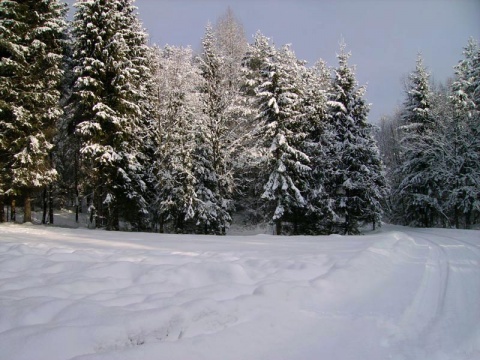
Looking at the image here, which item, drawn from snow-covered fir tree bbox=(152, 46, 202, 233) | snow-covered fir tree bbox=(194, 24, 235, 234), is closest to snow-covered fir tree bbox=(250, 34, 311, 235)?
snow-covered fir tree bbox=(194, 24, 235, 234)

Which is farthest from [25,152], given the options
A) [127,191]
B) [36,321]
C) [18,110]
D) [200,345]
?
[200,345]

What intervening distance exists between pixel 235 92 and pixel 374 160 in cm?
1096

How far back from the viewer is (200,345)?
2.79 m

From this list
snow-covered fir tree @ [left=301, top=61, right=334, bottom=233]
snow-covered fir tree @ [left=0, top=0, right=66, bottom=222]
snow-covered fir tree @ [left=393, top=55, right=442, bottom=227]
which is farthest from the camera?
snow-covered fir tree @ [left=393, top=55, right=442, bottom=227]

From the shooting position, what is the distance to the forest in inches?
630

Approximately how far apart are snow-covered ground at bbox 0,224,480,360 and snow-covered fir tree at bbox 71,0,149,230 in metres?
11.5

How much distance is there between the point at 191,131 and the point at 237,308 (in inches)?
623

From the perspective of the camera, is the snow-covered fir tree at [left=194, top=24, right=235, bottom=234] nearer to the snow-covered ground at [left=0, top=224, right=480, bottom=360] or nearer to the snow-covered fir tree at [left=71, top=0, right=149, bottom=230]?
the snow-covered fir tree at [left=71, top=0, right=149, bottom=230]

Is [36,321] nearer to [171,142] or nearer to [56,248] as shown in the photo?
[56,248]

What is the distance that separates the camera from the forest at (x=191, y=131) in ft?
52.5

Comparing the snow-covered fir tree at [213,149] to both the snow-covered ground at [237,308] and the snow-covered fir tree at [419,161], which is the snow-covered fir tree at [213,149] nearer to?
the snow-covered ground at [237,308]

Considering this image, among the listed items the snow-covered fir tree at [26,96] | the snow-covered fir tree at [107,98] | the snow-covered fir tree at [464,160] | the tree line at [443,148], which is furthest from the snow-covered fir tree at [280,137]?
the snow-covered fir tree at [26,96]

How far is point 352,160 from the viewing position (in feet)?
68.4

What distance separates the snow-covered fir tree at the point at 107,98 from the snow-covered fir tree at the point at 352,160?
13.1 m
